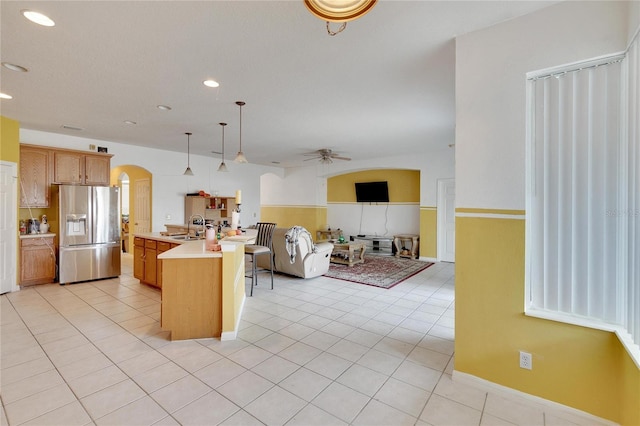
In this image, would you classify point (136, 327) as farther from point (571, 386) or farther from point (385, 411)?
point (571, 386)

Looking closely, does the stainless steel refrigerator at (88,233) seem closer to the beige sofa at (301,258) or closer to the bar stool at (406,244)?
the beige sofa at (301,258)

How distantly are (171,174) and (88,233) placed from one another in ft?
7.83

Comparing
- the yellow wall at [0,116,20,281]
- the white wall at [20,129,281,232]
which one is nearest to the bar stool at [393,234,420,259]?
the white wall at [20,129,281,232]

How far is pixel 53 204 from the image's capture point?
531cm

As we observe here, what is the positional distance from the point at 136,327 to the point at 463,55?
4.28 metres

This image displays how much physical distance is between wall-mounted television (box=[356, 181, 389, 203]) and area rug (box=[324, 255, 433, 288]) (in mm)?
2038

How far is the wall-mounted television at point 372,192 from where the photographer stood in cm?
884

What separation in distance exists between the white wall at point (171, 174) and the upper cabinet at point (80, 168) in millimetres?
435

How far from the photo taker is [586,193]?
192 centimetres

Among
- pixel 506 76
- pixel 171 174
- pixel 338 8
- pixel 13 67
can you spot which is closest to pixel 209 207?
pixel 171 174

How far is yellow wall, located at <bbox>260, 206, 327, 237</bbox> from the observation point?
32.6 ft

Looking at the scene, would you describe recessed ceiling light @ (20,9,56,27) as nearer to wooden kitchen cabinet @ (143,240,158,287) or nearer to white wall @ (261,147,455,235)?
wooden kitchen cabinet @ (143,240,158,287)

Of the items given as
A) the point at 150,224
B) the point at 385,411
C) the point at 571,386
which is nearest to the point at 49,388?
the point at 385,411

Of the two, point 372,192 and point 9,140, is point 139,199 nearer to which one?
point 9,140
